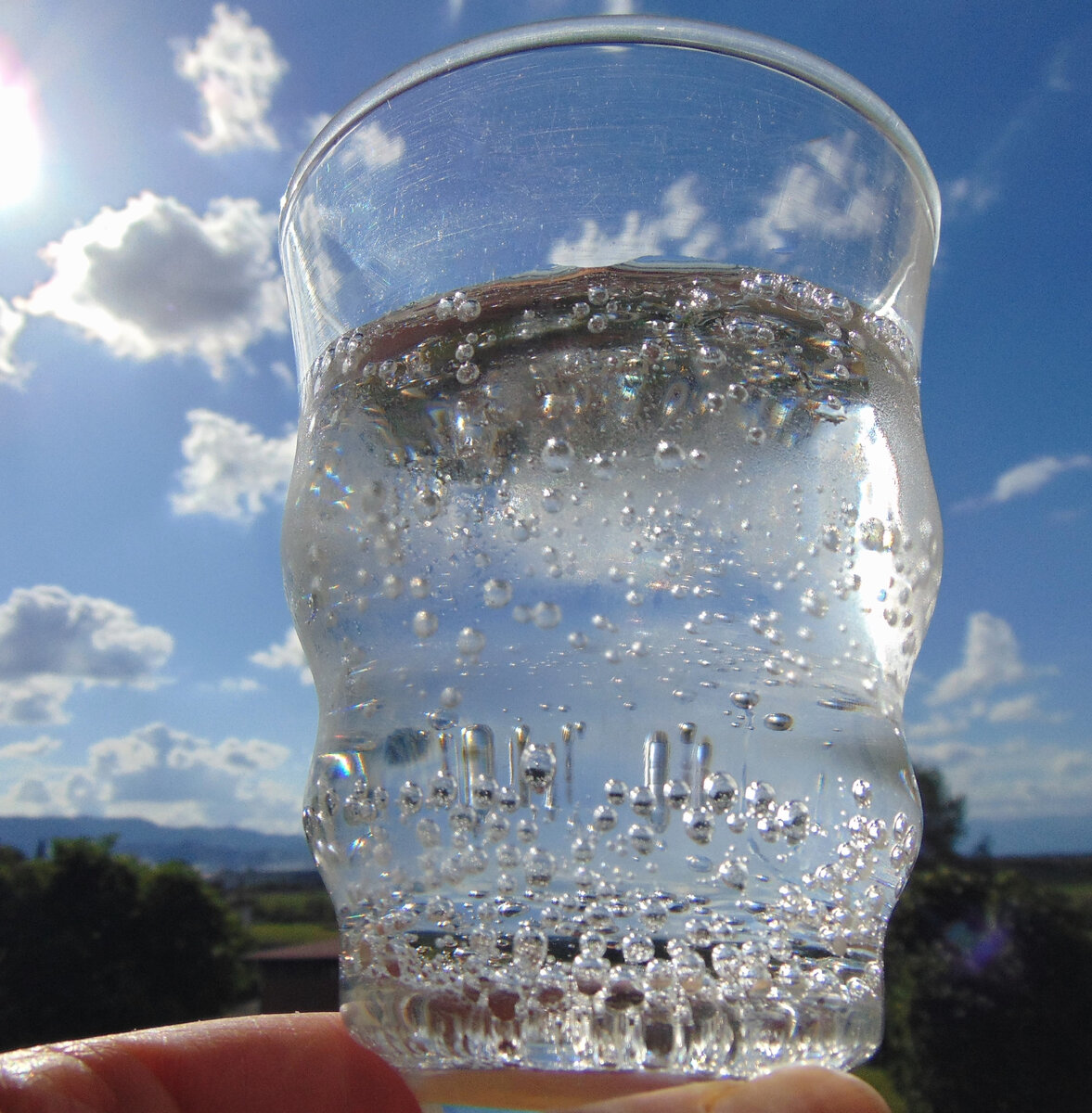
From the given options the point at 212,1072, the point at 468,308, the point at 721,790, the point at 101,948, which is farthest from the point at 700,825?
the point at 101,948

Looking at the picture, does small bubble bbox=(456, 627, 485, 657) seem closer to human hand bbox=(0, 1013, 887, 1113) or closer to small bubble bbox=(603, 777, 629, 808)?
small bubble bbox=(603, 777, 629, 808)

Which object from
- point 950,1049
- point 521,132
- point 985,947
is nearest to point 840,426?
point 521,132

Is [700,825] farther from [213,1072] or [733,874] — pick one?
[213,1072]

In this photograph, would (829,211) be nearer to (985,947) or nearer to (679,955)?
(679,955)

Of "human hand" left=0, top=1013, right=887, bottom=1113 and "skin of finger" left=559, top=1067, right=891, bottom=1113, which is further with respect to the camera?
"human hand" left=0, top=1013, right=887, bottom=1113

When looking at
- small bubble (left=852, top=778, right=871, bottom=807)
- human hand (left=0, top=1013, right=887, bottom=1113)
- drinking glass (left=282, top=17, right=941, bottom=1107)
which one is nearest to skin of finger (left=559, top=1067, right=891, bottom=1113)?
drinking glass (left=282, top=17, right=941, bottom=1107)

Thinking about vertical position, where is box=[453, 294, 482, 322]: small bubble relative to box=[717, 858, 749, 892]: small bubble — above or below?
above

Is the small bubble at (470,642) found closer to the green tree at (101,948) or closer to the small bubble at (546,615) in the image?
the small bubble at (546,615)
